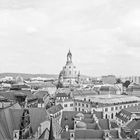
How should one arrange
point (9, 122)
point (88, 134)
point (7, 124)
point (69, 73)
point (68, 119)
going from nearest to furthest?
1. point (7, 124)
2. point (9, 122)
3. point (88, 134)
4. point (68, 119)
5. point (69, 73)

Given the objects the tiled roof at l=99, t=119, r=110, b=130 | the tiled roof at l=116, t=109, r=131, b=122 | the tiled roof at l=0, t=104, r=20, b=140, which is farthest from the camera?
the tiled roof at l=116, t=109, r=131, b=122

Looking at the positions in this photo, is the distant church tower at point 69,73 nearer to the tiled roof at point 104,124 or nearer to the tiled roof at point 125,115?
the tiled roof at point 125,115

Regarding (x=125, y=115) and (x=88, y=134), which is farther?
(x=125, y=115)

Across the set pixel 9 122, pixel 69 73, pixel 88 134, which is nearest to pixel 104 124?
pixel 88 134

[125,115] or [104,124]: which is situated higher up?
[104,124]

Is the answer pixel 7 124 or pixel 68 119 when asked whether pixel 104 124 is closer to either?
pixel 68 119

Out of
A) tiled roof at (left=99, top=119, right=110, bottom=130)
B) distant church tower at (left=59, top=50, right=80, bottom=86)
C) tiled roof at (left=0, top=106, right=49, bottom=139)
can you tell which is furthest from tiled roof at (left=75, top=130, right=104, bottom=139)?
distant church tower at (left=59, top=50, right=80, bottom=86)

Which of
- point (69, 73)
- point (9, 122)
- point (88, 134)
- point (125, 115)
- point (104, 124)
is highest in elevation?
point (69, 73)

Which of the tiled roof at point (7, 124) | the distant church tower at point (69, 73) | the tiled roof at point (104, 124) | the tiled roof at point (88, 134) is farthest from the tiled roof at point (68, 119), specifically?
the distant church tower at point (69, 73)

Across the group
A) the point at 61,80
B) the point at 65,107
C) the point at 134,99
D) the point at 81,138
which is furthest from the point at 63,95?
the point at 61,80

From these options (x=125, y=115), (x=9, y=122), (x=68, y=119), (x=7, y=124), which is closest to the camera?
(x=7, y=124)

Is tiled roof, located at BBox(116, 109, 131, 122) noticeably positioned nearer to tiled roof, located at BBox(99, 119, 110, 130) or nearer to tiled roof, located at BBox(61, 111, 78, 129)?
tiled roof, located at BBox(61, 111, 78, 129)

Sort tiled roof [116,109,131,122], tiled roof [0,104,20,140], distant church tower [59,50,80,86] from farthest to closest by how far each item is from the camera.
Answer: distant church tower [59,50,80,86] < tiled roof [116,109,131,122] < tiled roof [0,104,20,140]
